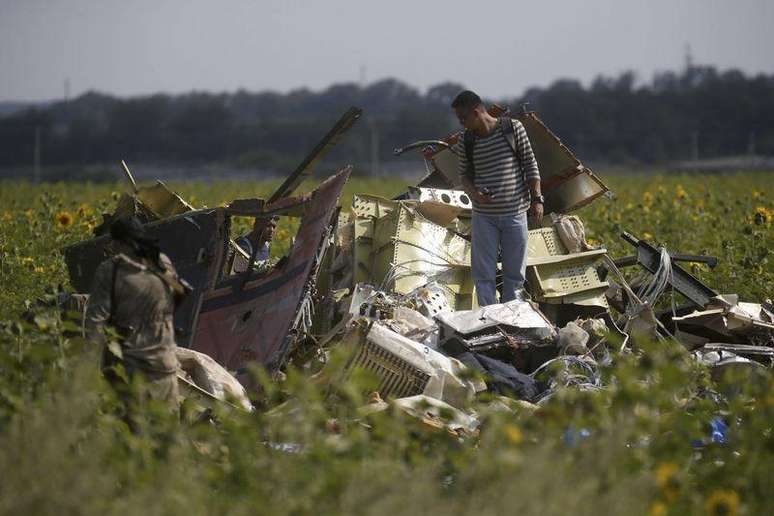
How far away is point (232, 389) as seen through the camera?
26.7ft

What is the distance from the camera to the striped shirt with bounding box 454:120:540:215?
10.1 meters

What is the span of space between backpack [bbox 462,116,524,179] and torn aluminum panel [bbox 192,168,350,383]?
4.33 feet

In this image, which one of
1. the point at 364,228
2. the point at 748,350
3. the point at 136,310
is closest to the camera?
the point at 136,310

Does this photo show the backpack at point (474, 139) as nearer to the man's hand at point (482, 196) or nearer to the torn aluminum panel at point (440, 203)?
the man's hand at point (482, 196)

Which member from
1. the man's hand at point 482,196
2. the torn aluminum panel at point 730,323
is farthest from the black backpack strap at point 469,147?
the torn aluminum panel at point 730,323

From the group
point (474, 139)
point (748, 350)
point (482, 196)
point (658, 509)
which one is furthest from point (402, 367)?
point (658, 509)

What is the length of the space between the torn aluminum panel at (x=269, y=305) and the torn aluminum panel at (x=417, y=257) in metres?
1.08

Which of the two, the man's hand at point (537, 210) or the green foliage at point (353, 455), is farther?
the man's hand at point (537, 210)

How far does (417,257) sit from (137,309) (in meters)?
3.60

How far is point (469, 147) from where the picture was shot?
33.2ft

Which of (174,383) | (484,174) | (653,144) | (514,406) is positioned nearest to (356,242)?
(484,174)

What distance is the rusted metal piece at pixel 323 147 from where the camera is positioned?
30.3 feet

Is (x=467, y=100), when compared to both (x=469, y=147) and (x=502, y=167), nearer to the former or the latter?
(x=469, y=147)

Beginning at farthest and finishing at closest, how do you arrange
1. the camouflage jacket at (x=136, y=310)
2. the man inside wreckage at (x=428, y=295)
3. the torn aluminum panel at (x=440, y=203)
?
1. the torn aluminum panel at (x=440, y=203)
2. the man inside wreckage at (x=428, y=295)
3. the camouflage jacket at (x=136, y=310)
